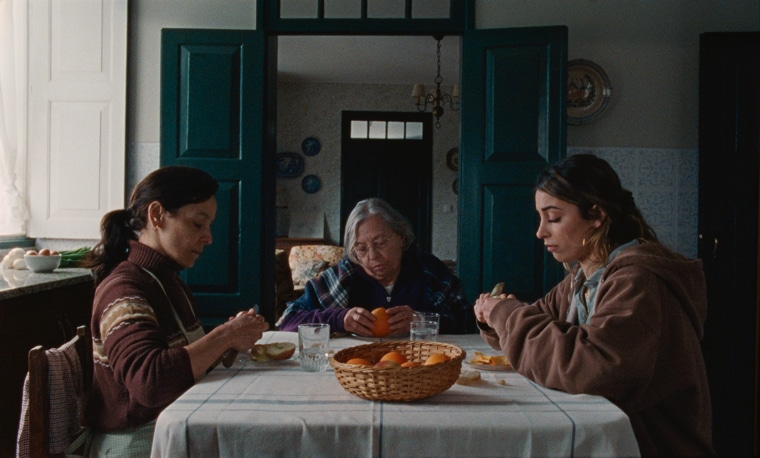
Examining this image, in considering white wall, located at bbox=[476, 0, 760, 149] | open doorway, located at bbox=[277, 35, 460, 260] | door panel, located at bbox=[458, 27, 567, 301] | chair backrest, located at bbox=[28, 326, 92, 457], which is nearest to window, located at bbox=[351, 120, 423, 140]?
open doorway, located at bbox=[277, 35, 460, 260]

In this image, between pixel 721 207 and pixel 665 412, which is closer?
pixel 665 412

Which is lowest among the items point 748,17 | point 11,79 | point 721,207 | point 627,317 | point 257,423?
point 257,423

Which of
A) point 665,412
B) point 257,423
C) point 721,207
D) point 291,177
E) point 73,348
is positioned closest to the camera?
point 257,423

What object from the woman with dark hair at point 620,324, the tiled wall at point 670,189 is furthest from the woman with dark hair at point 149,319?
→ the tiled wall at point 670,189

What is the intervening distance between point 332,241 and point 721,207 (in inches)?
240

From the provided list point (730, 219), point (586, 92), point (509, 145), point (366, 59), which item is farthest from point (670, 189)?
point (366, 59)

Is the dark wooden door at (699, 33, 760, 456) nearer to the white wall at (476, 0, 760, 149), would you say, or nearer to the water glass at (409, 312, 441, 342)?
the white wall at (476, 0, 760, 149)

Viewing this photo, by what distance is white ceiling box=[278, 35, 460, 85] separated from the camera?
22.6 ft

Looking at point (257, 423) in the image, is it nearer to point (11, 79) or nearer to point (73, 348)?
point (73, 348)

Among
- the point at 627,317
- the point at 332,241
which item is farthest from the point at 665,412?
the point at 332,241

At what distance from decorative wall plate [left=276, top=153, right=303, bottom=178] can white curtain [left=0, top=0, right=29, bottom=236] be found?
523 cm

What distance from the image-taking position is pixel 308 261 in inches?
247

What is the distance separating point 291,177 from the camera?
29.4 feet

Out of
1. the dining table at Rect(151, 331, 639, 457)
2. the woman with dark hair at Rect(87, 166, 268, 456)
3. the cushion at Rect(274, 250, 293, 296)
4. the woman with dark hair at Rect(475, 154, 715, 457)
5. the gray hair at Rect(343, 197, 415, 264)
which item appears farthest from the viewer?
the cushion at Rect(274, 250, 293, 296)
